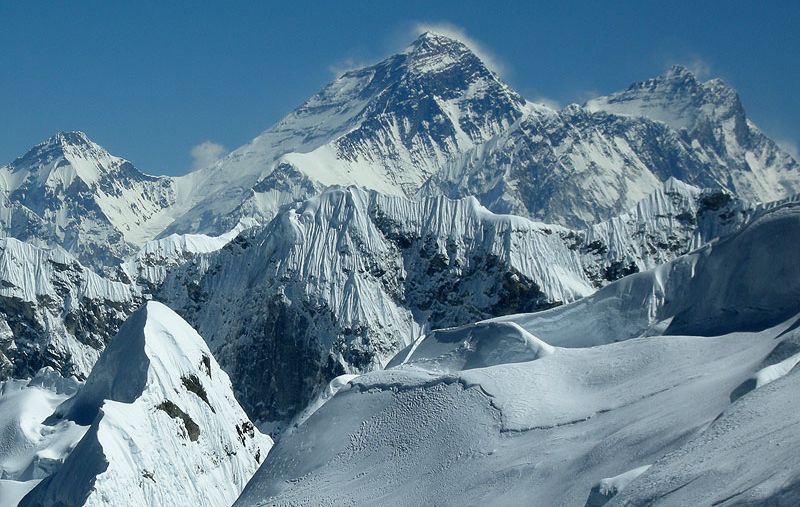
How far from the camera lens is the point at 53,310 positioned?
150m

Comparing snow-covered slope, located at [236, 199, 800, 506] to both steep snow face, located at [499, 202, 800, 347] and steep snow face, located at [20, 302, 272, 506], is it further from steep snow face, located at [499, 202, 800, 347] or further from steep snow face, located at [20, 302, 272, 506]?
steep snow face, located at [20, 302, 272, 506]

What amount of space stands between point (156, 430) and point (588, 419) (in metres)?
30.4

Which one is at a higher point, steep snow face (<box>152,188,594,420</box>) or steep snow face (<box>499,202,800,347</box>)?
steep snow face (<box>152,188,594,420</box>)

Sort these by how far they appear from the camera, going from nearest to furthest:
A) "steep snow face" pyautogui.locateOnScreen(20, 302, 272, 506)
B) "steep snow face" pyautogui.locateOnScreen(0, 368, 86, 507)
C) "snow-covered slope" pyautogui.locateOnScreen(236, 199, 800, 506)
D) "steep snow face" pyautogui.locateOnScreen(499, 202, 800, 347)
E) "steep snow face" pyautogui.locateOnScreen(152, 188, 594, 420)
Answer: "snow-covered slope" pyautogui.locateOnScreen(236, 199, 800, 506) → "steep snow face" pyautogui.locateOnScreen(499, 202, 800, 347) → "steep snow face" pyautogui.locateOnScreen(20, 302, 272, 506) → "steep snow face" pyautogui.locateOnScreen(0, 368, 86, 507) → "steep snow face" pyautogui.locateOnScreen(152, 188, 594, 420)

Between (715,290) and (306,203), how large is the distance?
9784 cm

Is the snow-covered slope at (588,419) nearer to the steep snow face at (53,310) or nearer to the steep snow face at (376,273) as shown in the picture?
the steep snow face at (376,273)

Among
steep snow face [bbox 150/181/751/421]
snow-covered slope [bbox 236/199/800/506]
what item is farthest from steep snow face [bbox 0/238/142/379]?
snow-covered slope [bbox 236/199/800/506]

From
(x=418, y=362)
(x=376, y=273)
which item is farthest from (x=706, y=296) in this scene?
(x=376, y=273)

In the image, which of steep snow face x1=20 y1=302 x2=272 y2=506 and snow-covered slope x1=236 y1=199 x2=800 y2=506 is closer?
snow-covered slope x1=236 y1=199 x2=800 y2=506

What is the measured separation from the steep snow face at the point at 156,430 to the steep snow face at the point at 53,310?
57999 millimetres

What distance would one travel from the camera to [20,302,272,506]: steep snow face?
225ft

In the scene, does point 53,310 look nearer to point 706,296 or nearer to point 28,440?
point 28,440

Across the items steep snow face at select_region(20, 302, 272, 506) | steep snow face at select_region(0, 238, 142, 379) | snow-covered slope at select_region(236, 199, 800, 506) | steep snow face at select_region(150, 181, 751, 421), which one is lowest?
snow-covered slope at select_region(236, 199, 800, 506)

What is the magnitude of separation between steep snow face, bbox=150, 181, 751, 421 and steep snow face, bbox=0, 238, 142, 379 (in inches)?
272
